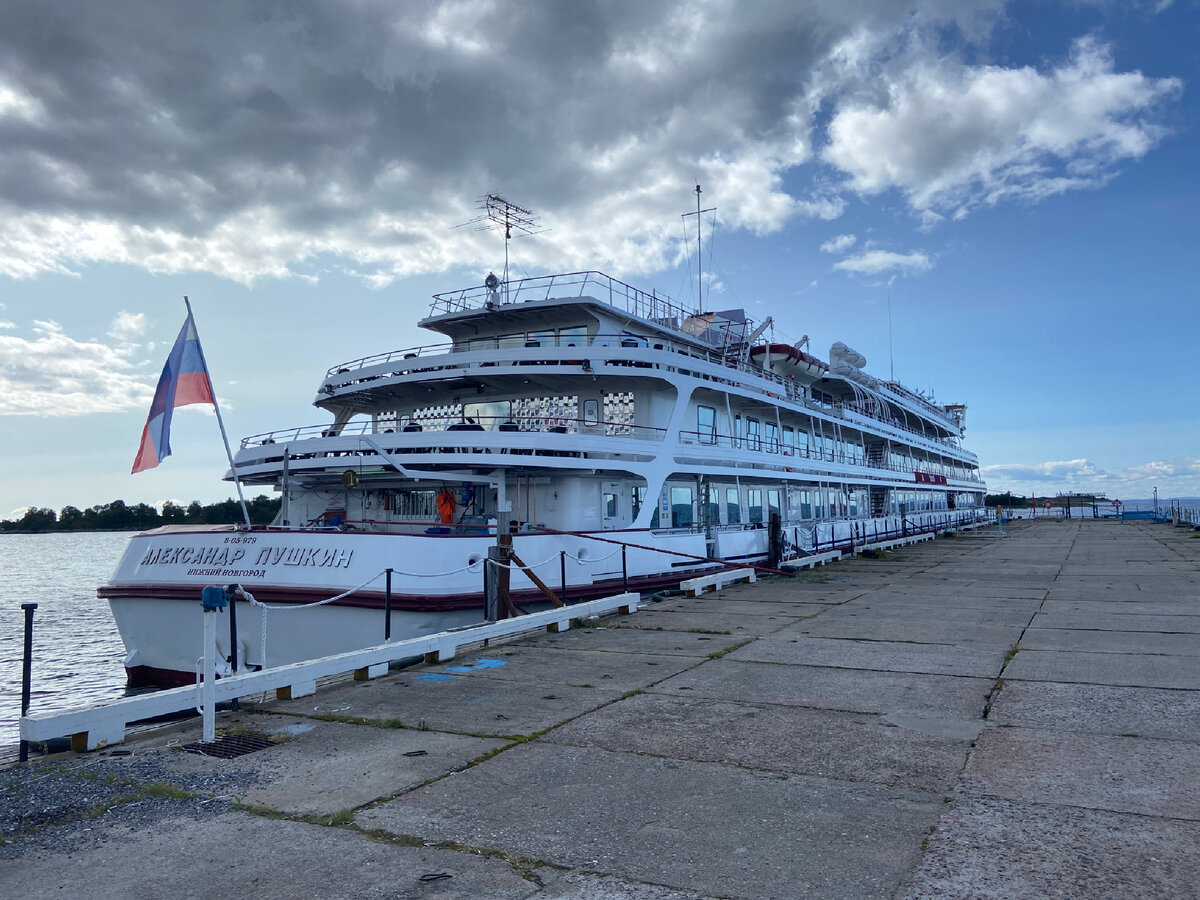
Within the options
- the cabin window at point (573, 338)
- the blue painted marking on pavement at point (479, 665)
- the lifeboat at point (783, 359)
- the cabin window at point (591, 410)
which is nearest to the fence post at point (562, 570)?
the blue painted marking on pavement at point (479, 665)

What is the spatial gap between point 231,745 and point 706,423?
1711 cm

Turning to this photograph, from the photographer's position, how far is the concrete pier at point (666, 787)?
394 cm

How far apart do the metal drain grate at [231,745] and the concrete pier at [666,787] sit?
0.52 feet

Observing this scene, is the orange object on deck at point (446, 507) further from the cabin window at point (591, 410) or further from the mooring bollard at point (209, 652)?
the mooring bollard at point (209, 652)

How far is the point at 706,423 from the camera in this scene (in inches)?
867

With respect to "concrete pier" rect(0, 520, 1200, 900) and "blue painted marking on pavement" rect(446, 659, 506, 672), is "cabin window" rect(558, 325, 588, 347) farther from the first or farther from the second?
"concrete pier" rect(0, 520, 1200, 900)

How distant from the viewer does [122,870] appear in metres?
4.10

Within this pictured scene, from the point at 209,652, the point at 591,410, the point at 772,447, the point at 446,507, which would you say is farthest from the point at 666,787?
the point at 772,447

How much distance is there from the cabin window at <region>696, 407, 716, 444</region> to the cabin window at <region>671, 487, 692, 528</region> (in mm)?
1784

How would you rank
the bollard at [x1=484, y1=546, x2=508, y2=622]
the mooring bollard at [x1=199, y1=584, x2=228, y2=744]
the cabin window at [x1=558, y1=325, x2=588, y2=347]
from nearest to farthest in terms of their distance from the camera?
the mooring bollard at [x1=199, y1=584, x2=228, y2=744], the bollard at [x1=484, y1=546, x2=508, y2=622], the cabin window at [x1=558, y1=325, x2=588, y2=347]

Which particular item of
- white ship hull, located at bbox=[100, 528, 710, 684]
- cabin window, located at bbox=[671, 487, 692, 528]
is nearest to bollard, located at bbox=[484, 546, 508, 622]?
white ship hull, located at bbox=[100, 528, 710, 684]

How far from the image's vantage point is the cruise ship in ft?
40.5

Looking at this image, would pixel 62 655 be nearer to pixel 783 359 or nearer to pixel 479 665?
pixel 479 665

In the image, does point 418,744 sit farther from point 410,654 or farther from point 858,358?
point 858,358
